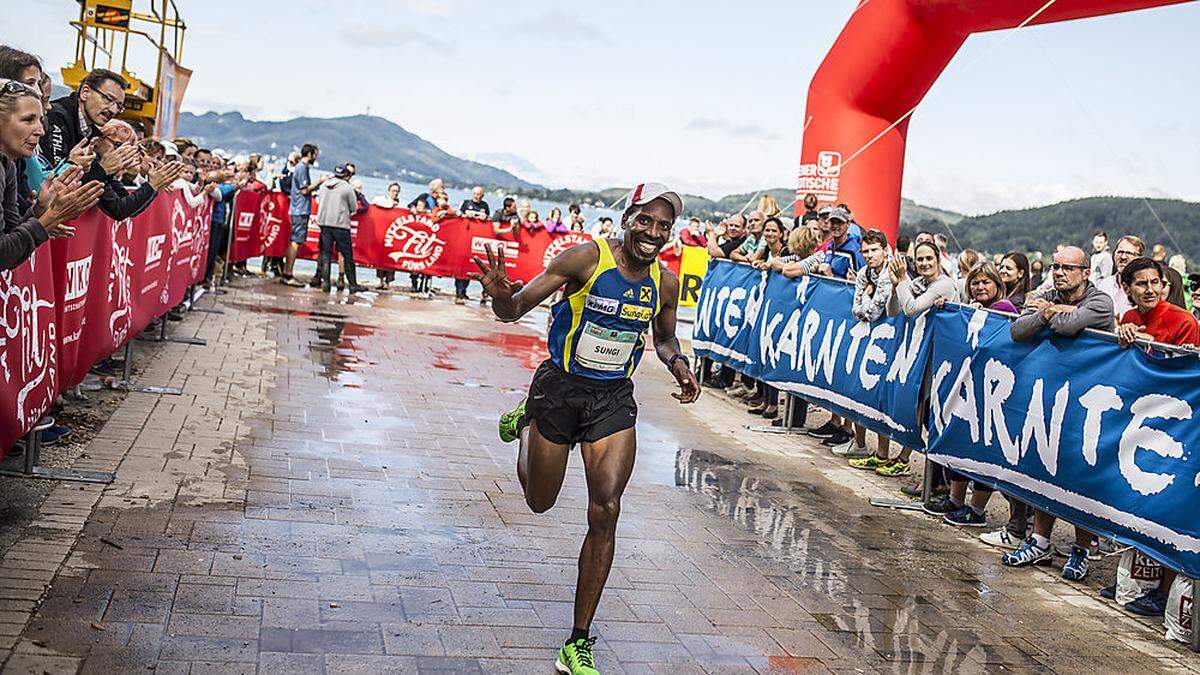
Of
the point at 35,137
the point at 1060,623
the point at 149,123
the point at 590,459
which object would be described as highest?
the point at 149,123

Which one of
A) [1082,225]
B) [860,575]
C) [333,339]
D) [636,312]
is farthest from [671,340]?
[1082,225]

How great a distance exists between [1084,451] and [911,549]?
51.7 inches

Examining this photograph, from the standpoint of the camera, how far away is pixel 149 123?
18688mm

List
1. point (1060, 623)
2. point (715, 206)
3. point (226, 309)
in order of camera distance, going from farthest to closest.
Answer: point (715, 206) < point (226, 309) < point (1060, 623)

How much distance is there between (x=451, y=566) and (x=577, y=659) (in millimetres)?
1485

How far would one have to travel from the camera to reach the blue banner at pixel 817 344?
9.53 meters

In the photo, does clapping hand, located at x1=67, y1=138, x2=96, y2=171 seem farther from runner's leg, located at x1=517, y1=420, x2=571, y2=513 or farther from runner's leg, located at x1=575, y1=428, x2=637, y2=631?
runner's leg, located at x1=575, y1=428, x2=637, y2=631

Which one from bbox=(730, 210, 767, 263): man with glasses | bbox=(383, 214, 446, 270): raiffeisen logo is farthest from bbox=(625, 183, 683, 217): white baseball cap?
bbox=(383, 214, 446, 270): raiffeisen logo

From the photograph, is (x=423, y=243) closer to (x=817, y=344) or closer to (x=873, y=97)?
(x=873, y=97)

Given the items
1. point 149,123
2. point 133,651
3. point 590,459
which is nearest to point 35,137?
point 133,651

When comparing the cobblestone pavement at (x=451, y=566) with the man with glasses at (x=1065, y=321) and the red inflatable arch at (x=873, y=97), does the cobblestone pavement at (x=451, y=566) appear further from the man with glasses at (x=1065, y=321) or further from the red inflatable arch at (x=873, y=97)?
the red inflatable arch at (x=873, y=97)

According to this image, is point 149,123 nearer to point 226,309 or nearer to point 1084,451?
point 226,309

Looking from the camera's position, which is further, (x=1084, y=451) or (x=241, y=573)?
(x=1084, y=451)

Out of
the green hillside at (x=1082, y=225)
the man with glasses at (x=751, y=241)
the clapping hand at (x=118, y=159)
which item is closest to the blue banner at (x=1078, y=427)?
the man with glasses at (x=751, y=241)
